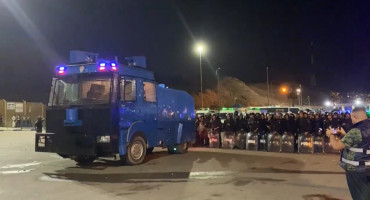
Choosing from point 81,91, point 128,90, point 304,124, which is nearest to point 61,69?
point 81,91

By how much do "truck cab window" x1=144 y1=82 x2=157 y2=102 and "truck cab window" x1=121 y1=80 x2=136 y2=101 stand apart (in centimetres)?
72

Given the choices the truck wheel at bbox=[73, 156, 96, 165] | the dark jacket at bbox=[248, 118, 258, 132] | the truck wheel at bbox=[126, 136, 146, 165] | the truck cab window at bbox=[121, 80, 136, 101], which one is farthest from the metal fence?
the truck cab window at bbox=[121, 80, 136, 101]

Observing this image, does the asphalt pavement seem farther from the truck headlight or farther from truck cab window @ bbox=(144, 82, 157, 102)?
truck cab window @ bbox=(144, 82, 157, 102)

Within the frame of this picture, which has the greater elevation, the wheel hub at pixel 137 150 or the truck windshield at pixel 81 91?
the truck windshield at pixel 81 91

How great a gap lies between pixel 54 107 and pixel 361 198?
915 centimetres

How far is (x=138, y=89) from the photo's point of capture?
12.3 metres

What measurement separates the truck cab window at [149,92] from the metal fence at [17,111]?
3433 centimetres

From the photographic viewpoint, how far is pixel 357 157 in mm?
5379

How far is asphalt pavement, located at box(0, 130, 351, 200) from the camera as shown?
812 cm

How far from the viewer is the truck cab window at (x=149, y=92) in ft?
41.9

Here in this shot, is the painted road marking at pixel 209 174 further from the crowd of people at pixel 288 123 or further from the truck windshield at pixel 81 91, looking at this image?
the crowd of people at pixel 288 123

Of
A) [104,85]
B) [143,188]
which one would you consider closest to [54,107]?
[104,85]

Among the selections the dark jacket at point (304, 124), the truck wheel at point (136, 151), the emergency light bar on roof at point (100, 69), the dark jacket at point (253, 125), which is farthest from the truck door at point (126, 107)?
the dark jacket at point (304, 124)

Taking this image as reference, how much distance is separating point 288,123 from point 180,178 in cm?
779
